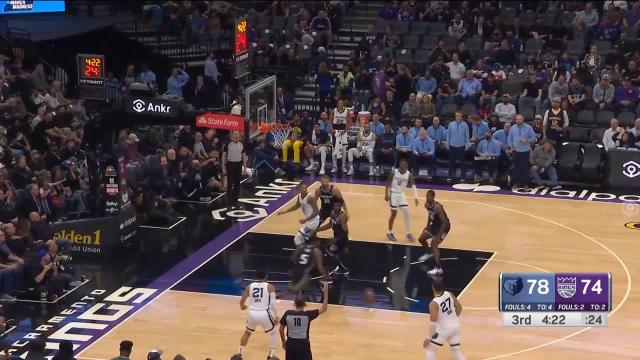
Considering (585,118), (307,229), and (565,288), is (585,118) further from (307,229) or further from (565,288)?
(565,288)

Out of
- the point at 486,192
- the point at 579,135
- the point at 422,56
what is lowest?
the point at 486,192

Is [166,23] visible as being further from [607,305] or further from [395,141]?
[607,305]

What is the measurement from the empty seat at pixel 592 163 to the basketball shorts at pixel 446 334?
1337 centimetres

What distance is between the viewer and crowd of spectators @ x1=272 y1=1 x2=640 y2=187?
100ft

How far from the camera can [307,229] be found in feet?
77.5

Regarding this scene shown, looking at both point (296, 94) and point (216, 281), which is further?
point (296, 94)

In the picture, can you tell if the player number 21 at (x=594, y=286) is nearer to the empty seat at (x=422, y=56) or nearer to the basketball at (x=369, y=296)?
the basketball at (x=369, y=296)

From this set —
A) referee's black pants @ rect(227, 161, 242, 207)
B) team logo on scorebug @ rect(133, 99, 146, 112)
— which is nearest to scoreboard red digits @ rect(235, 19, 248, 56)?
referee's black pants @ rect(227, 161, 242, 207)

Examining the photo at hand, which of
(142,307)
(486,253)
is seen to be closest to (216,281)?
(142,307)

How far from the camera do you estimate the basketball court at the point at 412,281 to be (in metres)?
20.0

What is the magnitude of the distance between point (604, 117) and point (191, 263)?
511 inches

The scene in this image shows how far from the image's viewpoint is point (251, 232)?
26484 millimetres

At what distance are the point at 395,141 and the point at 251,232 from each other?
641 cm
